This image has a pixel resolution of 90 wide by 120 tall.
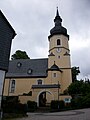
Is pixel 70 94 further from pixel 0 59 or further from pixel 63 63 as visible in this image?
pixel 0 59

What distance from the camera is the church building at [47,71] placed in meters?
37.9

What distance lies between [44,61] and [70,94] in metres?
11.5

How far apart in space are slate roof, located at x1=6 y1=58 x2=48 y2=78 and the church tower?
2.12 meters

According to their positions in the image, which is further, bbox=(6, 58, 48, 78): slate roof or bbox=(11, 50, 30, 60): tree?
bbox=(11, 50, 30, 60): tree

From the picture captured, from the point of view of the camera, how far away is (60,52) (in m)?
41.4

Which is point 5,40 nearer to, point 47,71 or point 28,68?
point 47,71

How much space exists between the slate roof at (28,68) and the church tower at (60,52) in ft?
6.97

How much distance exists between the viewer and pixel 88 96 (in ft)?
104

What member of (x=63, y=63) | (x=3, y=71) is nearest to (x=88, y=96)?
(x=63, y=63)

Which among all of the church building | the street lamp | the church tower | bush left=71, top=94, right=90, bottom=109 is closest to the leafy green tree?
the church building

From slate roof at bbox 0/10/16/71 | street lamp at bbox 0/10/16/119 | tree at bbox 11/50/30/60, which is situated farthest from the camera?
tree at bbox 11/50/30/60

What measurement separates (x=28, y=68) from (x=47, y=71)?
16.7 feet

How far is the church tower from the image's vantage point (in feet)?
127

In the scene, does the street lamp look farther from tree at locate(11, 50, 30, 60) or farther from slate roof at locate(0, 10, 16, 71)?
tree at locate(11, 50, 30, 60)
